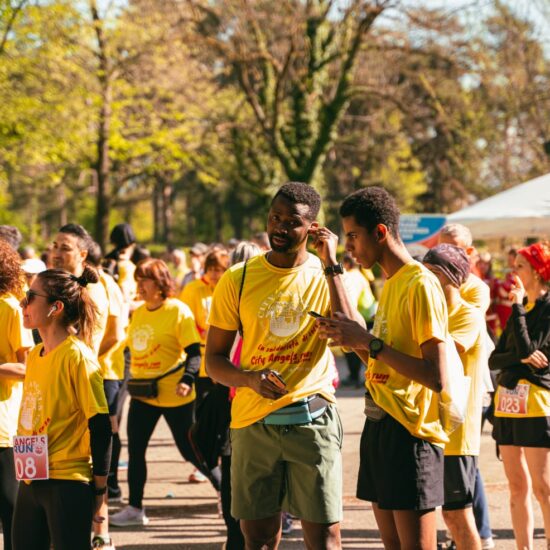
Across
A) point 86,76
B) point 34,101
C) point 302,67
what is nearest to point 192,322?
point 34,101

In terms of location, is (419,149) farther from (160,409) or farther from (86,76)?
(160,409)

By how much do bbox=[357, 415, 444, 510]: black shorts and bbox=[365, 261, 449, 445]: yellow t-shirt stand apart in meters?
0.05

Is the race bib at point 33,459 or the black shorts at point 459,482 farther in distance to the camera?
the black shorts at point 459,482

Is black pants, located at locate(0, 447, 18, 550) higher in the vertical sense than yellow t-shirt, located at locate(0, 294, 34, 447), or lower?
lower

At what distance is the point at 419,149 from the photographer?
30172mm

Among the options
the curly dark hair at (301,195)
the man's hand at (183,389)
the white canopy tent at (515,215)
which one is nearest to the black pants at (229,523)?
the man's hand at (183,389)

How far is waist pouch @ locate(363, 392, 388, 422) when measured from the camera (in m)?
3.92

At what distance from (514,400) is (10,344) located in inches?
116

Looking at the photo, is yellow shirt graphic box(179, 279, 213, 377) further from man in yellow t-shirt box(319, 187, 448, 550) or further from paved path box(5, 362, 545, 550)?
man in yellow t-shirt box(319, 187, 448, 550)

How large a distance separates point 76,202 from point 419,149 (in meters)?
25.0

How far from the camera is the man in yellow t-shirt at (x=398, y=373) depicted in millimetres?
3730

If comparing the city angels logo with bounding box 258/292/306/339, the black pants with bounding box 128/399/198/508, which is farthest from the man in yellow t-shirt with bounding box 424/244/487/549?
the black pants with bounding box 128/399/198/508

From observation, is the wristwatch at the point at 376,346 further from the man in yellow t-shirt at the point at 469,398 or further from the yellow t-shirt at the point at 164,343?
the yellow t-shirt at the point at 164,343

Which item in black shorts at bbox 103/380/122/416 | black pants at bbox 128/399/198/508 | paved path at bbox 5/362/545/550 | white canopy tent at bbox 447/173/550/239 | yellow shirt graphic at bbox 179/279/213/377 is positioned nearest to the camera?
paved path at bbox 5/362/545/550
